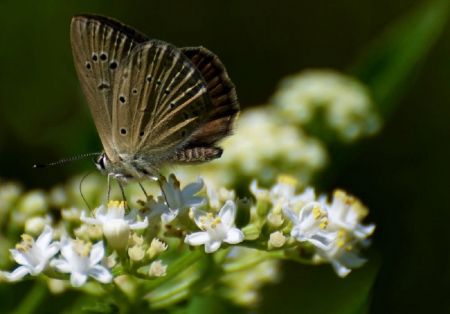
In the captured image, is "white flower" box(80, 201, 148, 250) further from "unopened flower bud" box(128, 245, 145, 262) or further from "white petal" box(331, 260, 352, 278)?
"white petal" box(331, 260, 352, 278)

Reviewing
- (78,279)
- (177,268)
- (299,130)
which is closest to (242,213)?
(177,268)

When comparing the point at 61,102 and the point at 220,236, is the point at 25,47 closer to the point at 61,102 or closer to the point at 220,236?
the point at 61,102

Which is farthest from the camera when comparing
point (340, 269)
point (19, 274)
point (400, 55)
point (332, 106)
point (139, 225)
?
point (332, 106)

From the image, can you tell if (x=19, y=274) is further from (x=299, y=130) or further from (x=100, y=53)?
(x=299, y=130)

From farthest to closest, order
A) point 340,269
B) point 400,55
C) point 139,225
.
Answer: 1. point 400,55
2. point 340,269
3. point 139,225

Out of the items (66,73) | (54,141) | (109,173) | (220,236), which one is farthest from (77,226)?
(66,73)

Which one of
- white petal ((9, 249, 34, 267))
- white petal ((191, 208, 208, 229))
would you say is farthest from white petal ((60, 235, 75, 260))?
white petal ((191, 208, 208, 229))
